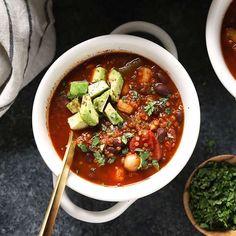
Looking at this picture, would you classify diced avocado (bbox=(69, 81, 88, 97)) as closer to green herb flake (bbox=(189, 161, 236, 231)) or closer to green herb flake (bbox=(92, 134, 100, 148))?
green herb flake (bbox=(92, 134, 100, 148))

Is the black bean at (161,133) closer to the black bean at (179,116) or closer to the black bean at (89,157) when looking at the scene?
the black bean at (179,116)

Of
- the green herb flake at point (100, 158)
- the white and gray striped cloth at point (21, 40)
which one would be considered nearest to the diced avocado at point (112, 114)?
the green herb flake at point (100, 158)

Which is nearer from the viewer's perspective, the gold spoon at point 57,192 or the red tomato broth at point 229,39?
the gold spoon at point 57,192

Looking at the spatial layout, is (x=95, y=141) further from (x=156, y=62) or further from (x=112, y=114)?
(x=156, y=62)

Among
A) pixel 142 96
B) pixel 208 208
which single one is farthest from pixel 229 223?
pixel 142 96

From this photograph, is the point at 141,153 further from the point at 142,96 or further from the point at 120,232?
the point at 120,232

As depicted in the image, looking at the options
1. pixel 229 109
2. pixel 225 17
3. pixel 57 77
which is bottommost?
pixel 229 109
